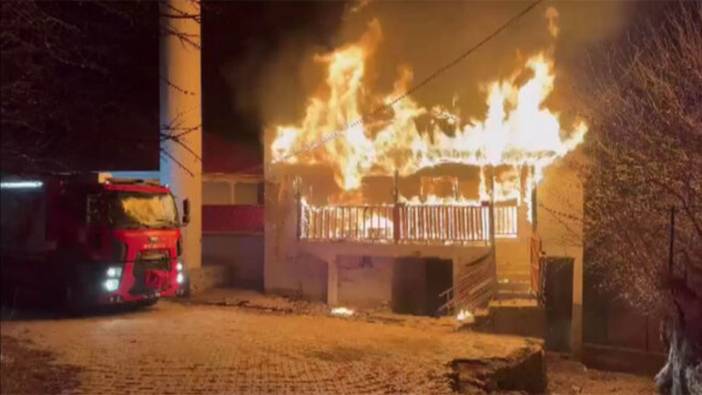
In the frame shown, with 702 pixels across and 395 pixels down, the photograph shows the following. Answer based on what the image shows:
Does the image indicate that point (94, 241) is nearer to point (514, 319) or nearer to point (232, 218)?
point (514, 319)

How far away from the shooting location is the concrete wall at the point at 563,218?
1378 centimetres

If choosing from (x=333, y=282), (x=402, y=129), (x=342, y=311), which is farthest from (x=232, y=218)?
(x=342, y=311)

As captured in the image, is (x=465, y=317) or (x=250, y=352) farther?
(x=465, y=317)

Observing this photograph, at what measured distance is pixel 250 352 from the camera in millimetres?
10188

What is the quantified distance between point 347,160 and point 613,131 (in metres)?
7.99

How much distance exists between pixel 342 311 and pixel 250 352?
17.9 ft

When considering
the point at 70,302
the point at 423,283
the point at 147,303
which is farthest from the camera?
the point at 423,283

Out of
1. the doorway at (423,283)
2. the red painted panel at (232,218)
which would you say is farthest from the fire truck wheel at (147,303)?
the red painted panel at (232,218)

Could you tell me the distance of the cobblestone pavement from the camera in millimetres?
8602

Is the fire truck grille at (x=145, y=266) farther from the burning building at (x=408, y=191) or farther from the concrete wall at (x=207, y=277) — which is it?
the burning building at (x=408, y=191)

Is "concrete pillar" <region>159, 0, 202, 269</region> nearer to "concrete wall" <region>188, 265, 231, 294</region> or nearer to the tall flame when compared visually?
"concrete wall" <region>188, 265, 231, 294</region>

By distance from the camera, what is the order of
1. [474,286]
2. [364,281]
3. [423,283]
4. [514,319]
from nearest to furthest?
→ [514,319] → [474,286] → [423,283] → [364,281]

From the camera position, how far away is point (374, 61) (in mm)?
18781

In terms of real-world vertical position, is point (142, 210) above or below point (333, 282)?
above
